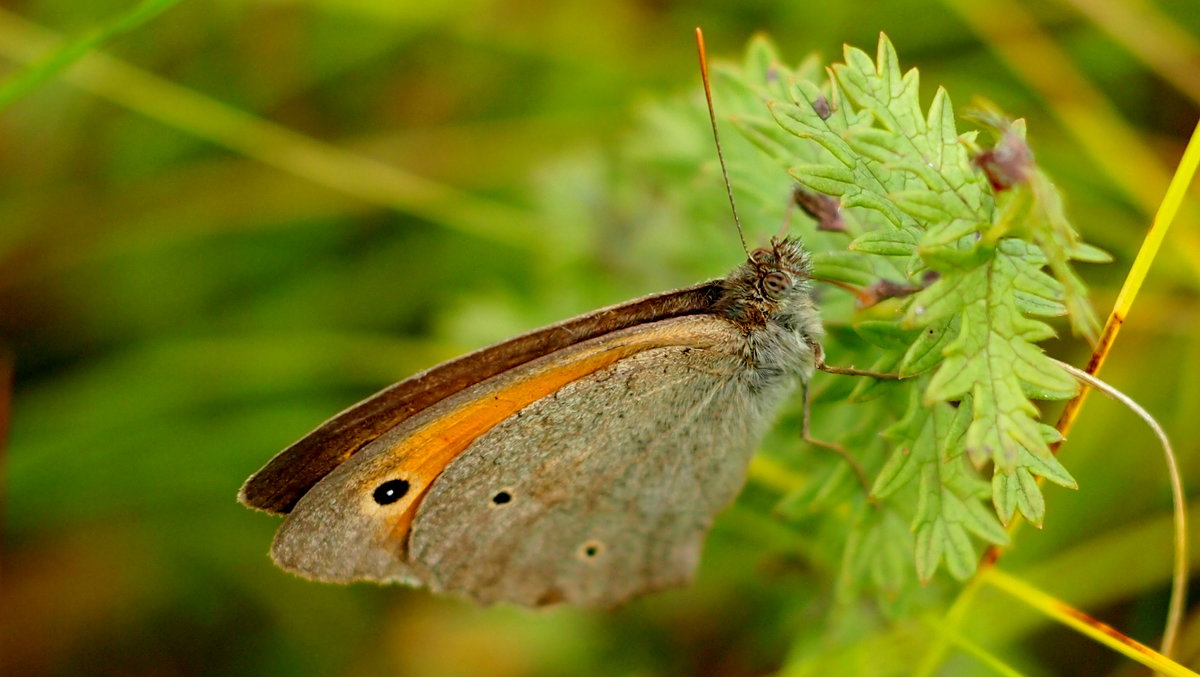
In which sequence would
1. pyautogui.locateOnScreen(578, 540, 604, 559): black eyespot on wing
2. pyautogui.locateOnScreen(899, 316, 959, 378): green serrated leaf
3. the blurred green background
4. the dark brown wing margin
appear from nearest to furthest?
pyautogui.locateOnScreen(899, 316, 959, 378): green serrated leaf < the dark brown wing margin < pyautogui.locateOnScreen(578, 540, 604, 559): black eyespot on wing < the blurred green background

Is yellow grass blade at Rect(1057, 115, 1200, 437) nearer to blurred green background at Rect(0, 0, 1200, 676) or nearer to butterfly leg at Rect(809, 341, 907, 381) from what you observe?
butterfly leg at Rect(809, 341, 907, 381)

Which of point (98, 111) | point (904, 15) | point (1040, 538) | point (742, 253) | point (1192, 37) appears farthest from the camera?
point (98, 111)

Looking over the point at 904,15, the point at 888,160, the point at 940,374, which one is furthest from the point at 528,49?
the point at 940,374

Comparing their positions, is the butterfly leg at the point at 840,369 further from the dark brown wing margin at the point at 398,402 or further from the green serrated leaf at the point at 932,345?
the dark brown wing margin at the point at 398,402

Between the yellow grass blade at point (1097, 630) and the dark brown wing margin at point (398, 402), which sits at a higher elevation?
the dark brown wing margin at point (398, 402)

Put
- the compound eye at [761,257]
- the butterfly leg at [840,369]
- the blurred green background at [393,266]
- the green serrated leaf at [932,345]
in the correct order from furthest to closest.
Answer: the blurred green background at [393,266]
the compound eye at [761,257]
the butterfly leg at [840,369]
the green serrated leaf at [932,345]

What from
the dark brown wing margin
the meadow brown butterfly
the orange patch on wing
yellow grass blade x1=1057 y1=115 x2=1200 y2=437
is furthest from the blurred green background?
yellow grass blade x1=1057 y1=115 x2=1200 y2=437

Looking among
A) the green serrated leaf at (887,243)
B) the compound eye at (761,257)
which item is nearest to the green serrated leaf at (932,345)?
the green serrated leaf at (887,243)

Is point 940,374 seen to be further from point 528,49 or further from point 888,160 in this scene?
point 528,49
